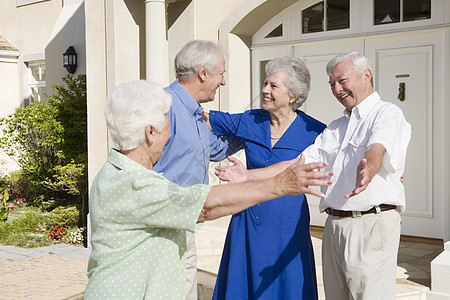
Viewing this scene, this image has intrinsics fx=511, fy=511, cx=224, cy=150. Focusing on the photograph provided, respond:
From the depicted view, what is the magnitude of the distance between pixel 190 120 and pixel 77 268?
13.6 ft

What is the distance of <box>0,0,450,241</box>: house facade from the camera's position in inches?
226

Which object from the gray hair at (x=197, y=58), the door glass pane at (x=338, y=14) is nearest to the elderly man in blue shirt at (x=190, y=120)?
the gray hair at (x=197, y=58)

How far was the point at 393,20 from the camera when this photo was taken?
19.7ft

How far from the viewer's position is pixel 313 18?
262 inches

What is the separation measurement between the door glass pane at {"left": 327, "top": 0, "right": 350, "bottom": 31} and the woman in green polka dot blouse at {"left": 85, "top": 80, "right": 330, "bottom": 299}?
16.3ft

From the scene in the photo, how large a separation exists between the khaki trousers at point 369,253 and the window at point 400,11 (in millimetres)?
3878

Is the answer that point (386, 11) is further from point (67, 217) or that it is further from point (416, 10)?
point (67, 217)

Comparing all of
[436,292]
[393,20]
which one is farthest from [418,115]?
[436,292]

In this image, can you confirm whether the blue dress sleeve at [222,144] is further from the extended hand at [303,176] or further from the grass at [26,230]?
the grass at [26,230]

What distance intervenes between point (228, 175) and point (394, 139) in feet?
2.72

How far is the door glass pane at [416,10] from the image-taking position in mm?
5742

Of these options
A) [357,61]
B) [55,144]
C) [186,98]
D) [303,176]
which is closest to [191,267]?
[186,98]

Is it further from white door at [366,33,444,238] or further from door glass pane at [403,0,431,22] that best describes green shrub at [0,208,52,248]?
door glass pane at [403,0,431,22]

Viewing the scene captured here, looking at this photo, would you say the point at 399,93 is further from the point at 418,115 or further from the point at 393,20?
the point at 393,20
